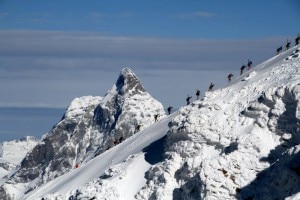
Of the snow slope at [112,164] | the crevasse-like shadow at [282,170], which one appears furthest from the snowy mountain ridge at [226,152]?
the snow slope at [112,164]

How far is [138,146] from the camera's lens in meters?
95.6

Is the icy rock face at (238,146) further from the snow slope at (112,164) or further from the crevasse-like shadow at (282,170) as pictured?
the snow slope at (112,164)

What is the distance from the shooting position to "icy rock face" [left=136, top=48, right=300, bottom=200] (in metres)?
72.8

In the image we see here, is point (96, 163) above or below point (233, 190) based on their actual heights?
above

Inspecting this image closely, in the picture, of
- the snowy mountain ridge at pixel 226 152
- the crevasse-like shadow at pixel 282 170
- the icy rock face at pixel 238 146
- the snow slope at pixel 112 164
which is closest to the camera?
the crevasse-like shadow at pixel 282 170

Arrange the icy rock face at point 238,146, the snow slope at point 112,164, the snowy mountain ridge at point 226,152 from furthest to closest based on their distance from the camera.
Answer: the snow slope at point 112,164 < the snowy mountain ridge at point 226,152 < the icy rock face at point 238,146

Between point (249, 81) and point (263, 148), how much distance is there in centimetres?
1435

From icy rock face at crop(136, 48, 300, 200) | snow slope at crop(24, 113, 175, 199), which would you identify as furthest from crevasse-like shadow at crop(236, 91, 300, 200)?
snow slope at crop(24, 113, 175, 199)

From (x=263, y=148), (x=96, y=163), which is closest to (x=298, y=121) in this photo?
(x=263, y=148)

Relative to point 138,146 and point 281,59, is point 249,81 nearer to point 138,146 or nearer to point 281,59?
point 281,59

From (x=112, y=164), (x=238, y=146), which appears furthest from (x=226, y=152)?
(x=112, y=164)

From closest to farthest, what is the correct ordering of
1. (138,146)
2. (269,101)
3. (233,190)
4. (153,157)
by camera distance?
(233,190)
(269,101)
(153,157)
(138,146)

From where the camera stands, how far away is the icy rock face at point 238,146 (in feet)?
239

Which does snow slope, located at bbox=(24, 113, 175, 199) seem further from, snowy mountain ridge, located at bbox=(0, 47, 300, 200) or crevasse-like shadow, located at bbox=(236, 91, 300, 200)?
crevasse-like shadow, located at bbox=(236, 91, 300, 200)
